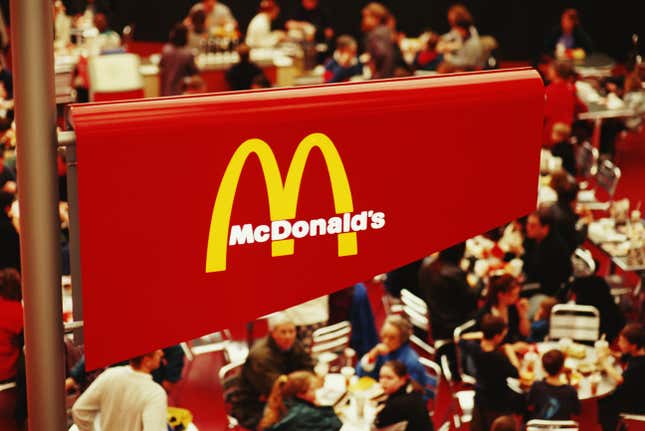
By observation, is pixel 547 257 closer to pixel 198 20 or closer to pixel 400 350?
pixel 400 350

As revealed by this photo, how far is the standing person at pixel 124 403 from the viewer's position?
5.39m

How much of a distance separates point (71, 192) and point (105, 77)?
11.5 metres

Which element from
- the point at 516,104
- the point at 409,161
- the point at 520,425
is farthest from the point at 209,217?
the point at 520,425

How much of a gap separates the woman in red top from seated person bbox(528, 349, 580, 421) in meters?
3.39

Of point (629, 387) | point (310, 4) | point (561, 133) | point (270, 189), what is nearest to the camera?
point (270, 189)

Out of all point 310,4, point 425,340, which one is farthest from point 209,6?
point 425,340

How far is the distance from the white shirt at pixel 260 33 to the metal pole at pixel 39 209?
12798 mm

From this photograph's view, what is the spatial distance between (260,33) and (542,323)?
805 cm

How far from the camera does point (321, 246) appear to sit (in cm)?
238

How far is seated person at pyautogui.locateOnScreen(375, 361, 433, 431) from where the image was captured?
247 inches

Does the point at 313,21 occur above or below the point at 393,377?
above

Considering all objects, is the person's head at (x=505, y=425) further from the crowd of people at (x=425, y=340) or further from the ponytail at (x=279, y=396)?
the ponytail at (x=279, y=396)

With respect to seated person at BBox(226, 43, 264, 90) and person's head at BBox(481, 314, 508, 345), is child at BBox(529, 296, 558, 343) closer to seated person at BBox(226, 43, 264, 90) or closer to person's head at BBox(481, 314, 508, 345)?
person's head at BBox(481, 314, 508, 345)

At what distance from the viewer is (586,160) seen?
38.0ft
